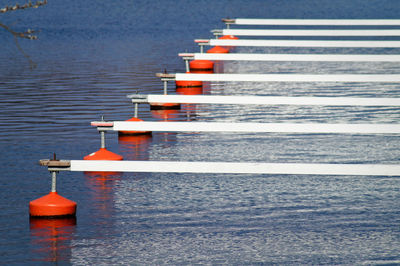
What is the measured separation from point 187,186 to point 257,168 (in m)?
1.11

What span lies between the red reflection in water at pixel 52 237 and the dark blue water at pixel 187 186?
13 millimetres

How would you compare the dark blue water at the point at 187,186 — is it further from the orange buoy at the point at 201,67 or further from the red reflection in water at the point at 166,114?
→ the orange buoy at the point at 201,67

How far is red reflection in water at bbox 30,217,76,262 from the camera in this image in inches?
287

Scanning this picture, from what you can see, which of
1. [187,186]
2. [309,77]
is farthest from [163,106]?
[187,186]

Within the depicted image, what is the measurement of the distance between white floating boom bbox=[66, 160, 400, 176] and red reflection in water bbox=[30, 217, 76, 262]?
2.71 ft

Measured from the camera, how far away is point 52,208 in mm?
8648

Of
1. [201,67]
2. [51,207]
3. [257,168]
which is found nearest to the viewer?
[51,207]

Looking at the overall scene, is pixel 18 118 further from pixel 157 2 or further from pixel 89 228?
pixel 157 2

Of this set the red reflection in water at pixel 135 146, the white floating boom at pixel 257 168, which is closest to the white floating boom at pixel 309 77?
the red reflection in water at pixel 135 146

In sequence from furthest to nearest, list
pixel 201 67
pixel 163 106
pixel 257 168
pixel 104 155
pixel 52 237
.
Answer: pixel 201 67
pixel 163 106
pixel 104 155
pixel 257 168
pixel 52 237

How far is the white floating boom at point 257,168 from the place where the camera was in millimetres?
9180

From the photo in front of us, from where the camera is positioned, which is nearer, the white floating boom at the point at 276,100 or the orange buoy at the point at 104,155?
the orange buoy at the point at 104,155

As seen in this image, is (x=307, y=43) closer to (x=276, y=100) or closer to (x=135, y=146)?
(x=276, y=100)

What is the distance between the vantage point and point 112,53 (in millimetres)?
27703
